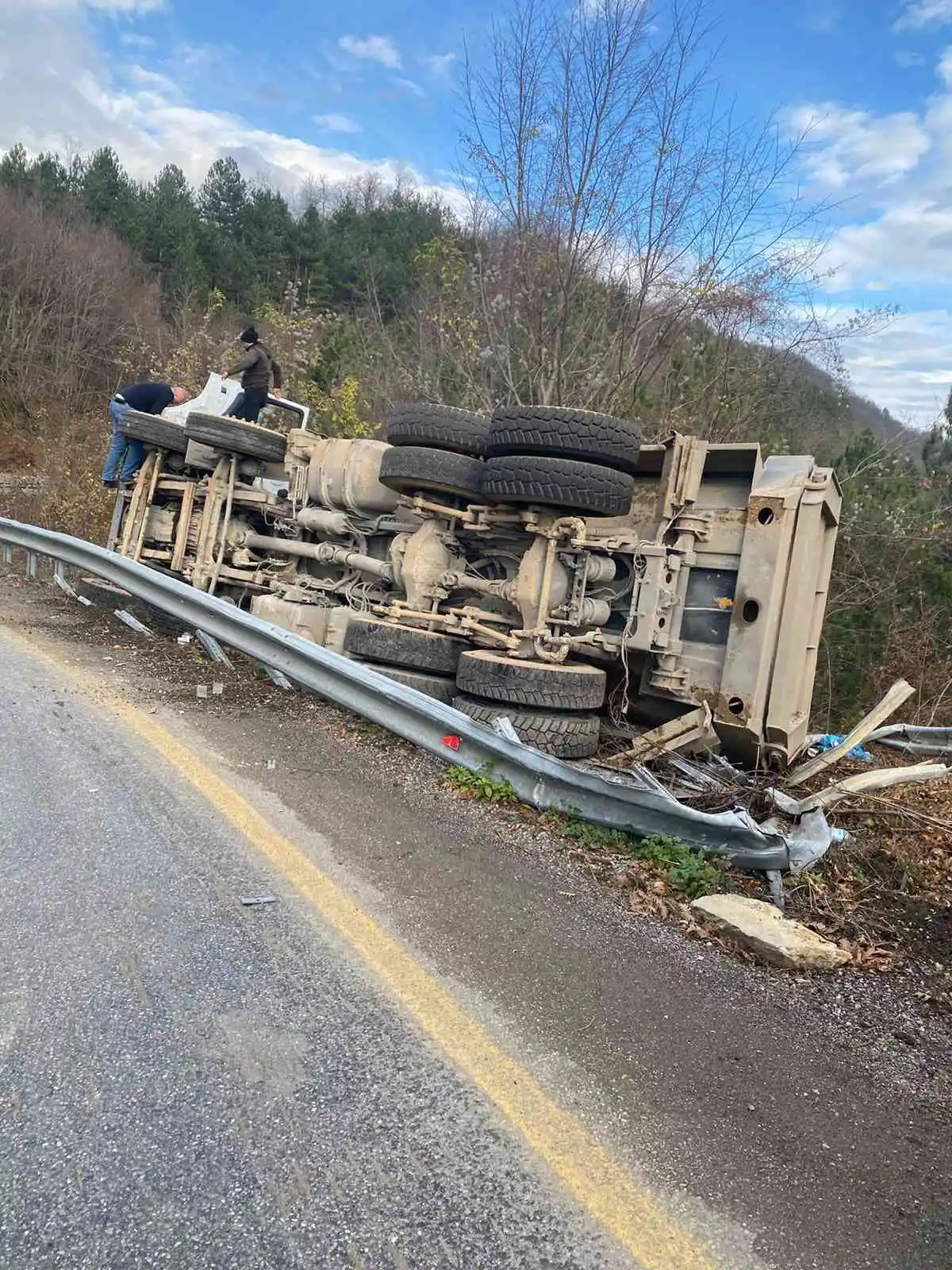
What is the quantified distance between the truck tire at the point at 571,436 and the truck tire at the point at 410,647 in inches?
47.3

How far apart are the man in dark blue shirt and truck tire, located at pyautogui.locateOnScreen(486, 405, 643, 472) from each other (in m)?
4.00

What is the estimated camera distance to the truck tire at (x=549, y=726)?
4426mm

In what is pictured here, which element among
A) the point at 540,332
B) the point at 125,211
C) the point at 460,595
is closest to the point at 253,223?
the point at 125,211

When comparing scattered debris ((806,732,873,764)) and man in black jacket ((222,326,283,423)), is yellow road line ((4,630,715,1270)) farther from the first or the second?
man in black jacket ((222,326,283,423))

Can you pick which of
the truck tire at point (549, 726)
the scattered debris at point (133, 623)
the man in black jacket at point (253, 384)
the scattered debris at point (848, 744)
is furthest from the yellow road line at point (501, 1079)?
the man in black jacket at point (253, 384)

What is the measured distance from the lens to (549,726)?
14.6 feet

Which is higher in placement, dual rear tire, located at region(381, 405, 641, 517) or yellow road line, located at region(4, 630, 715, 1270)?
dual rear tire, located at region(381, 405, 641, 517)

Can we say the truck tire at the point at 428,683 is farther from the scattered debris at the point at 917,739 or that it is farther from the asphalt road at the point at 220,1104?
the scattered debris at the point at 917,739

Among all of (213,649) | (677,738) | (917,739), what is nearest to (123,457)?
(213,649)

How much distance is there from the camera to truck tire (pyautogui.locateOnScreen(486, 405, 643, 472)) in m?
4.70

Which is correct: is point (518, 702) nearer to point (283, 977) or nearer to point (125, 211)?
point (283, 977)

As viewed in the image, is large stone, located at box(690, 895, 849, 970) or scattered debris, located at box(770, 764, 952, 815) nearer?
large stone, located at box(690, 895, 849, 970)

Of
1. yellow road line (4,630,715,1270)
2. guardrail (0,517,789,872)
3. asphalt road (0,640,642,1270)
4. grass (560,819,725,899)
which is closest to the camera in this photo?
asphalt road (0,640,642,1270)

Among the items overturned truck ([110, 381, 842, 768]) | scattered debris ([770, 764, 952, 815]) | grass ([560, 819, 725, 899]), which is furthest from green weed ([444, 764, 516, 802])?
scattered debris ([770, 764, 952, 815])
